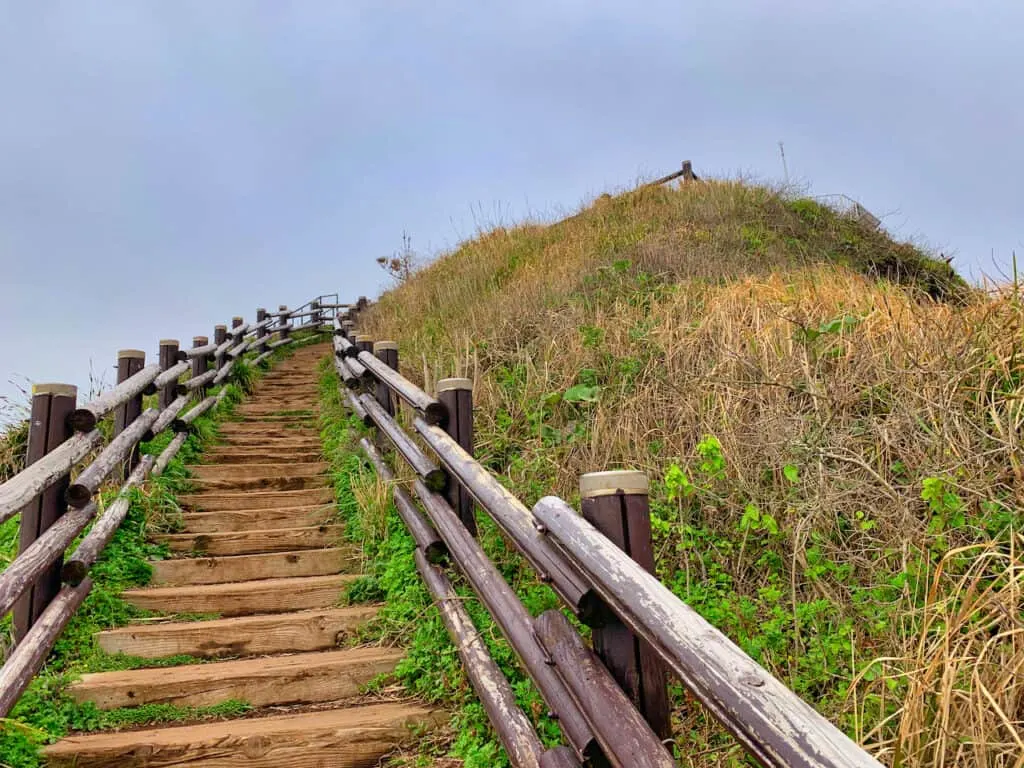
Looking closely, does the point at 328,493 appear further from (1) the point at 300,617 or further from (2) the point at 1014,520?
(2) the point at 1014,520

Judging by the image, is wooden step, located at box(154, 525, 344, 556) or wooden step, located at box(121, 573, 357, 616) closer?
wooden step, located at box(121, 573, 357, 616)

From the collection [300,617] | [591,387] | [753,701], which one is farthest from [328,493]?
[753,701]

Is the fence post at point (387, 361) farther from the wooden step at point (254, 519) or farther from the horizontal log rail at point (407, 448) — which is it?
the wooden step at point (254, 519)

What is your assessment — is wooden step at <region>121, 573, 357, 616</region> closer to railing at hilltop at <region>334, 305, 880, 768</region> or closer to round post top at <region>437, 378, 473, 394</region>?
railing at hilltop at <region>334, 305, 880, 768</region>

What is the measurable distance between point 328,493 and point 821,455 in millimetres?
3721

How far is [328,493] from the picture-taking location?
562 centimetres

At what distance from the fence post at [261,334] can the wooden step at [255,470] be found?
21.0ft

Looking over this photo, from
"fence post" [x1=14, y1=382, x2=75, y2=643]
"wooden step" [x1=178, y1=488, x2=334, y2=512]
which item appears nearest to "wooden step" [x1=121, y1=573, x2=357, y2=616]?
"fence post" [x1=14, y1=382, x2=75, y2=643]

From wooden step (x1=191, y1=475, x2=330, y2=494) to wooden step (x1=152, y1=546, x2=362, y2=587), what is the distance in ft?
4.19

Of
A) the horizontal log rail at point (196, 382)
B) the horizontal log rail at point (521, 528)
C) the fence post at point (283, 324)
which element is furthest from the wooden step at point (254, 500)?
the fence post at point (283, 324)

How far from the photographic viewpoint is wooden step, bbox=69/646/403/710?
3.20 meters

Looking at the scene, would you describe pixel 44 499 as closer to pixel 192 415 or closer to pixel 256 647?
pixel 256 647

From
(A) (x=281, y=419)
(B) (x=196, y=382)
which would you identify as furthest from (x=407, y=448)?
(A) (x=281, y=419)

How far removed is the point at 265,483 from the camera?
5.88m
